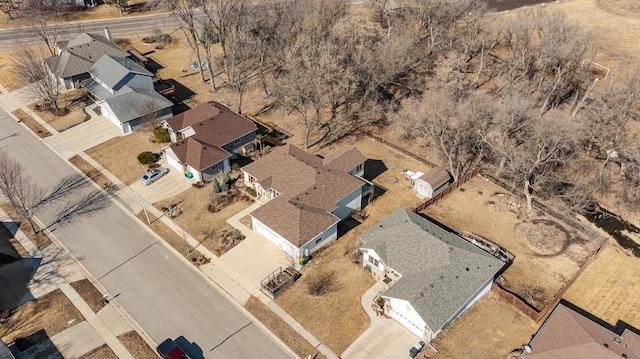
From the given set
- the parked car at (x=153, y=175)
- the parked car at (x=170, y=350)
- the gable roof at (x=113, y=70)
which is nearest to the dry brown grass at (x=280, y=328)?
the parked car at (x=170, y=350)

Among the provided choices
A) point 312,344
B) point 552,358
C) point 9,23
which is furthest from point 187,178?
point 9,23

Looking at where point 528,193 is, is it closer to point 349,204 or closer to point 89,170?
point 349,204

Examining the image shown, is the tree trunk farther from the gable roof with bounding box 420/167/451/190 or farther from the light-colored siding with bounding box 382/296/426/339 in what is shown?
the light-colored siding with bounding box 382/296/426/339

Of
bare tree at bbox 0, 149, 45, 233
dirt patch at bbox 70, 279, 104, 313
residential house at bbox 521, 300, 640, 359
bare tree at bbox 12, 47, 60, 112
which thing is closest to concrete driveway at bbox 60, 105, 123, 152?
bare tree at bbox 12, 47, 60, 112

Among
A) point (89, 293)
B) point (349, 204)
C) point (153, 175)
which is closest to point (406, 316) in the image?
point (349, 204)

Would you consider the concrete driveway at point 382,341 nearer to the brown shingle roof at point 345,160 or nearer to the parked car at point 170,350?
the parked car at point 170,350
